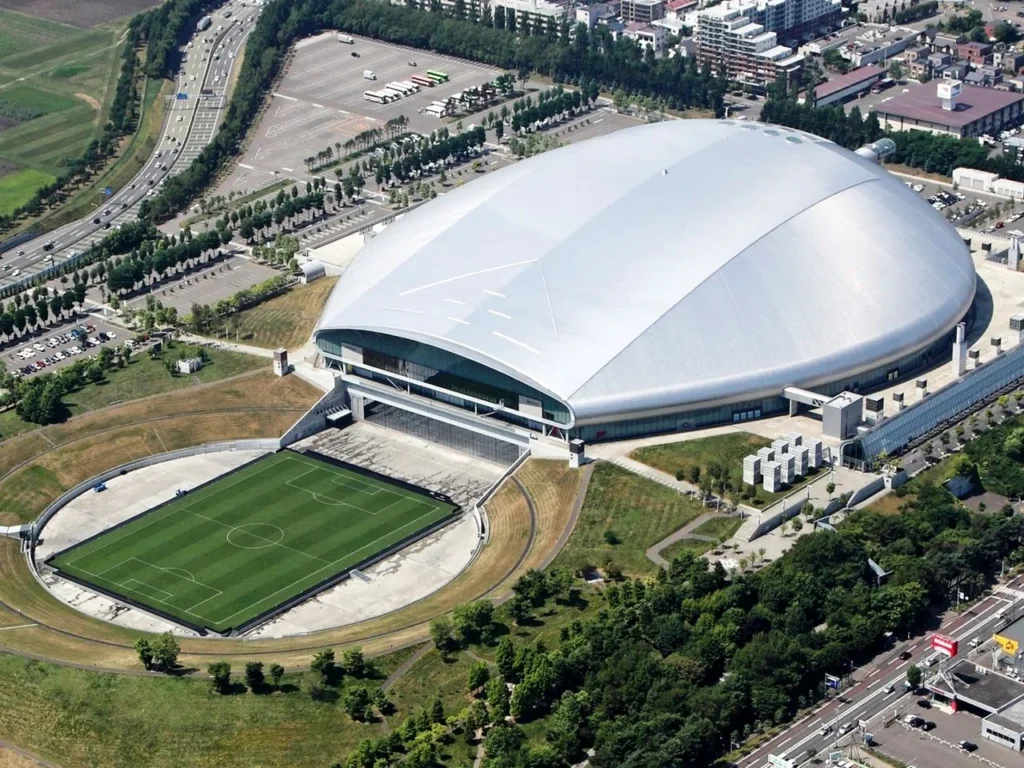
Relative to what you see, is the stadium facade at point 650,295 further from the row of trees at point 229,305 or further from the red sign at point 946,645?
the red sign at point 946,645

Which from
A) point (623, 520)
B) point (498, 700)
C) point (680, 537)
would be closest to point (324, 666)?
point (498, 700)

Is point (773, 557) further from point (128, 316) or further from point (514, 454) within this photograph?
point (128, 316)

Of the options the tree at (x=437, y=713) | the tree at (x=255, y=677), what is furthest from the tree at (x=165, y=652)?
the tree at (x=437, y=713)

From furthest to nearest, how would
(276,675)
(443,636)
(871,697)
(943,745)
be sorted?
(443,636) → (276,675) → (871,697) → (943,745)

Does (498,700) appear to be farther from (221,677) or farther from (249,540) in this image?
(249,540)

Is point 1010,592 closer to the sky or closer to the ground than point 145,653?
closer to the ground

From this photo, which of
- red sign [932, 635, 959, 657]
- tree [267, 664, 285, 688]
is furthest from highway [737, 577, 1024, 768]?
tree [267, 664, 285, 688]
